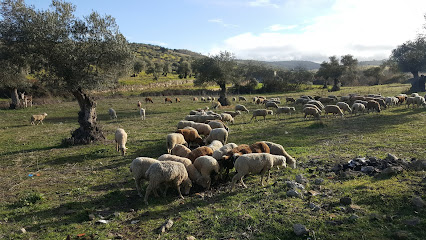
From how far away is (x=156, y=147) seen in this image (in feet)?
50.5

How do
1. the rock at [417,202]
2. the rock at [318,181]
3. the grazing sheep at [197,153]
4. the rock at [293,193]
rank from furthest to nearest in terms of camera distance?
the grazing sheep at [197,153] < the rock at [318,181] < the rock at [293,193] < the rock at [417,202]

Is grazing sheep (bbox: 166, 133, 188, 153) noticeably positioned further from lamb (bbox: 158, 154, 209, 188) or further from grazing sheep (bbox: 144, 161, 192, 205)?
grazing sheep (bbox: 144, 161, 192, 205)

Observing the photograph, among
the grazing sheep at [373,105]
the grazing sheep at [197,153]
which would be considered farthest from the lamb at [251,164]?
the grazing sheep at [373,105]

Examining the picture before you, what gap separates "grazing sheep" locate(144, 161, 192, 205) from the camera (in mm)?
8250

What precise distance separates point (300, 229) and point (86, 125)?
15.2 meters

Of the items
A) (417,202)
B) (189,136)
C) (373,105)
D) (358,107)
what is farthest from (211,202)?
(373,105)

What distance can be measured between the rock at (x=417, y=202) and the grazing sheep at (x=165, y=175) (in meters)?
6.57

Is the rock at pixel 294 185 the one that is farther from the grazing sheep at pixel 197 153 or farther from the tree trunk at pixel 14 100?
the tree trunk at pixel 14 100

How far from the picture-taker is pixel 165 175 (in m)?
8.29

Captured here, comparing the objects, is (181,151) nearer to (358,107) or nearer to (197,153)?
(197,153)

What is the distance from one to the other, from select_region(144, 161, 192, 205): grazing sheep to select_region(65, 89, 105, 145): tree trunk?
1009 centimetres

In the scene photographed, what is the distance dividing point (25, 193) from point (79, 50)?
9.58 meters

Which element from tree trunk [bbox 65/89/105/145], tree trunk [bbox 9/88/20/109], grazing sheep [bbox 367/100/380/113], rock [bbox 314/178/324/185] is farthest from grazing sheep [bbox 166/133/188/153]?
tree trunk [bbox 9/88/20/109]

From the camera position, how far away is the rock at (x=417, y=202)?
6.75m
